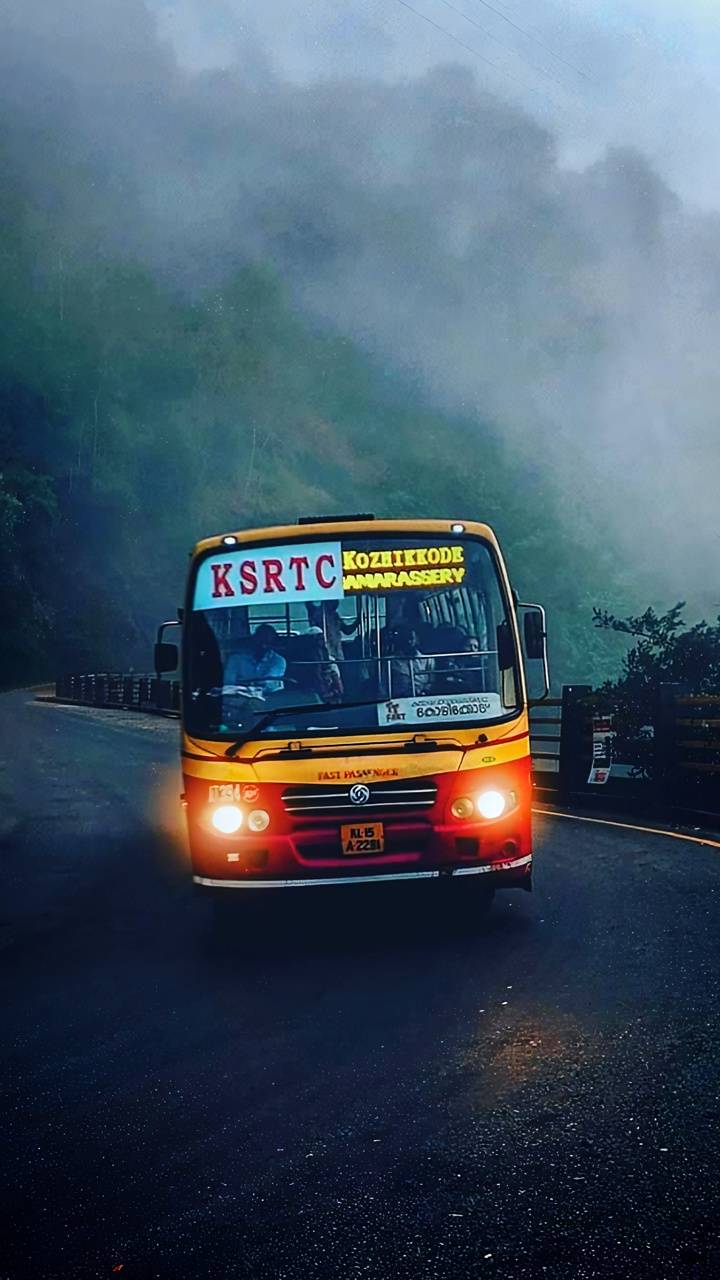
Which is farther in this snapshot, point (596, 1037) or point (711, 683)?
point (711, 683)

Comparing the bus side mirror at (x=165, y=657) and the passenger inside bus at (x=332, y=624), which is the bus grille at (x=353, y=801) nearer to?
the passenger inside bus at (x=332, y=624)

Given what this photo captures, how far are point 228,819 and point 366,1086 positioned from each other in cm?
302

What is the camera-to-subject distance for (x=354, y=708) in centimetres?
862

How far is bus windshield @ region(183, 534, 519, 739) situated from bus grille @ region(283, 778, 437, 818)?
0.38 metres

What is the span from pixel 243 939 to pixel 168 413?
10493 cm

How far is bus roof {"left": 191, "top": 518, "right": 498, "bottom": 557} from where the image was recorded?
9.01m

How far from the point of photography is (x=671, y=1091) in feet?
17.9

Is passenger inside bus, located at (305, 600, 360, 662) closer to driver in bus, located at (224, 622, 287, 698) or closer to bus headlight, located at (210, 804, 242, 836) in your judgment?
driver in bus, located at (224, 622, 287, 698)

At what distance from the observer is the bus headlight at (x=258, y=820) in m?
8.45

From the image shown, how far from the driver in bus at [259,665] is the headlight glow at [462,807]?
50.8 inches

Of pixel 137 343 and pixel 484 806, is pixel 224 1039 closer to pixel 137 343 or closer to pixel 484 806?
pixel 484 806

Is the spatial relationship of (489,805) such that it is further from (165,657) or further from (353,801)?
(165,657)

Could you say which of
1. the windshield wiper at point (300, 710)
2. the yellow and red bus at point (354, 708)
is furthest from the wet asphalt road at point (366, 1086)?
the windshield wiper at point (300, 710)

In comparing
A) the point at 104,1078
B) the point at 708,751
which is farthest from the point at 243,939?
the point at 708,751
